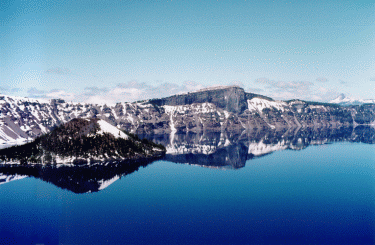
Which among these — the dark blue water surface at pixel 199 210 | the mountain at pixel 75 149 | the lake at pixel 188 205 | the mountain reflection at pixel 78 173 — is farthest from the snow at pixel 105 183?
the mountain at pixel 75 149

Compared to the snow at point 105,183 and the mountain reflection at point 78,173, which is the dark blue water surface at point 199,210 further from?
the mountain reflection at point 78,173

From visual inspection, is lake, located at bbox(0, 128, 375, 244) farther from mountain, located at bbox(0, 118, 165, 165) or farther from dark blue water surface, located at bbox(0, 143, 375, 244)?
mountain, located at bbox(0, 118, 165, 165)

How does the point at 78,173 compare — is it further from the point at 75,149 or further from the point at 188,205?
the point at 188,205

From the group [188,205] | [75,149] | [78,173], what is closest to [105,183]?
[78,173]

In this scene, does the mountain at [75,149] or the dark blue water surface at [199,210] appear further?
the mountain at [75,149]

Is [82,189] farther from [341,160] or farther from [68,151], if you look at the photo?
[341,160]

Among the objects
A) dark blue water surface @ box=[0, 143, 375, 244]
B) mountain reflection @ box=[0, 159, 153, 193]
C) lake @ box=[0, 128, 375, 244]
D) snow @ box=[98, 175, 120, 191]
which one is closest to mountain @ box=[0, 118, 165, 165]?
mountain reflection @ box=[0, 159, 153, 193]

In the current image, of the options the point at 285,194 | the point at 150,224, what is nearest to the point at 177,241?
the point at 150,224

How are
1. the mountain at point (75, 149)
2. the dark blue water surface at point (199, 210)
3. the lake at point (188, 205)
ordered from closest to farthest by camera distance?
1. the dark blue water surface at point (199, 210)
2. the lake at point (188, 205)
3. the mountain at point (75, 149)
